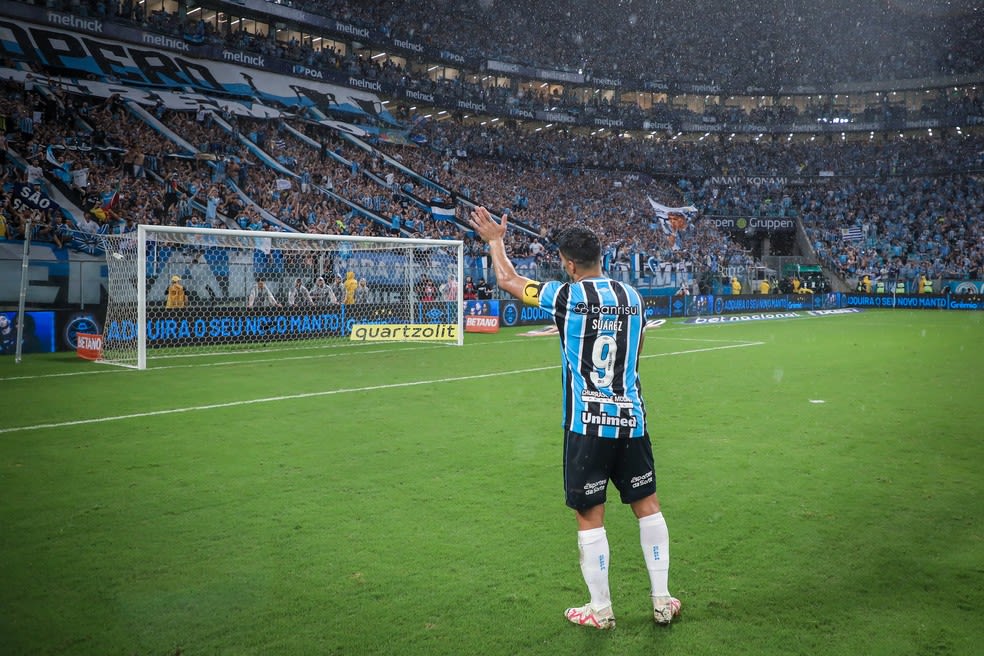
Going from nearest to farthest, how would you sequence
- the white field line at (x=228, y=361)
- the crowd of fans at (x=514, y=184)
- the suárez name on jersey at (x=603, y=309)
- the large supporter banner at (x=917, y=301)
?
1. the suárez name on jersey at (x=603, y=309)
2. the white field line at (x=228, y=361)
3. the crowd of fans at (x=514, y=184)
4. the large supporter banner at (x=917, y=301)

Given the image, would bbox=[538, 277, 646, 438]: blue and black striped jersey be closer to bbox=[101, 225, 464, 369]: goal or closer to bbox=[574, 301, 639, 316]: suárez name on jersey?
bbox=[574, 301, 639, 316]: suárez name on jersey

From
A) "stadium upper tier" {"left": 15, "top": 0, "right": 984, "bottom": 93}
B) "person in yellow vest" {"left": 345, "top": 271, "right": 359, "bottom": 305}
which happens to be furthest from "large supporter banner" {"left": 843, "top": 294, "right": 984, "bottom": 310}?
"person in yellow vest" {"left": 345, "top": 271, "right": 359, "bottom": 305}

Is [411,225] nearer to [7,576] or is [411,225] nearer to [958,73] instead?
[7,576]

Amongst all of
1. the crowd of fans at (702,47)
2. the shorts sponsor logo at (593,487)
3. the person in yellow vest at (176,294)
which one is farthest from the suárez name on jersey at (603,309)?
the crowd of fans at (702,47)

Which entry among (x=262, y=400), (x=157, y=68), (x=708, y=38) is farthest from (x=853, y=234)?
(x=262, y=400)

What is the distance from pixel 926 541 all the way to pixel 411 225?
104 ft

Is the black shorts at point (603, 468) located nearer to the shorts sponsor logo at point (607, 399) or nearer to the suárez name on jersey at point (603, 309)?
the shorts sponsor logo at point (607, 399)

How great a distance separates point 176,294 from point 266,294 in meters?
2.51

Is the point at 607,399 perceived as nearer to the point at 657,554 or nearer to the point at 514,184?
the point at 657,554

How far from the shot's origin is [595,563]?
13.0 ft

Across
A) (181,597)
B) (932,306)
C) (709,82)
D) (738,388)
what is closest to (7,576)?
(181,597)

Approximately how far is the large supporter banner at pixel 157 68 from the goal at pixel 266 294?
14537 millimetres

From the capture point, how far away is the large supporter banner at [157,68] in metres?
32.2

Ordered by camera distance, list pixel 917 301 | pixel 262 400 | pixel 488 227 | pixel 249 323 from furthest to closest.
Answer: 1. pixel 917 301
2. pixel 249 323
3. pixel 262 400
4. pixel 488 227
